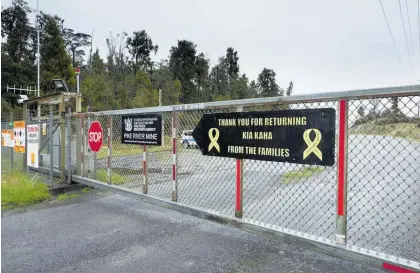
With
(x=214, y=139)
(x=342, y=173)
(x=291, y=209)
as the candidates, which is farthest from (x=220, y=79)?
(x=342, y=173)

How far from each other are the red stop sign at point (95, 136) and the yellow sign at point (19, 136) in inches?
115

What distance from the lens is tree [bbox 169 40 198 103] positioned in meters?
47.3

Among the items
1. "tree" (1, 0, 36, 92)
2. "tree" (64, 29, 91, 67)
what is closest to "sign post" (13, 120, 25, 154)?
"tree" (1, 0, 36, 92)

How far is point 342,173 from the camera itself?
2859mm

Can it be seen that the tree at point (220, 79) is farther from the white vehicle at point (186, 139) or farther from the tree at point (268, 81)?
the white vehicle at point (186, 139)

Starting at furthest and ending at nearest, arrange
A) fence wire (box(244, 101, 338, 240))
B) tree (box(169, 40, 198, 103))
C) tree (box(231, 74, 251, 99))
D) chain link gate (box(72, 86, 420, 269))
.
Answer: tree (box(231, 74, 251, 99)) → tree (box(169, 40, 198, 103)) → fence wire (box(244, 101, 338, 240)) → chain link gate (box(72, 86, 420, 269))

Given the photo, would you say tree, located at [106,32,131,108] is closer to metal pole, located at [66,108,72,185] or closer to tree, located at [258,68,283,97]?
metal pole, located at [66,108,72,185]

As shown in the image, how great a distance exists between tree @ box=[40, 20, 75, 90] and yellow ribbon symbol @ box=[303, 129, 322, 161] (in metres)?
31.8

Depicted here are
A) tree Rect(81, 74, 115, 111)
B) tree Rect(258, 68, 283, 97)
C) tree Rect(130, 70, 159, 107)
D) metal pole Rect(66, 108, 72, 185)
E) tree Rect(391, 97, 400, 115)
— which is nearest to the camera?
tree Rect(391, 97, 400, 115)

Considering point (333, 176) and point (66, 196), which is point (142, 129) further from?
point (333, 176)

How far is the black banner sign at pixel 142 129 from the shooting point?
5.06m

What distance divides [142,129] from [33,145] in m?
4.00

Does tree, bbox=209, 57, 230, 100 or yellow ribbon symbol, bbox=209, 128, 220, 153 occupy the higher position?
tree, bbox=209, 57, 230, 100

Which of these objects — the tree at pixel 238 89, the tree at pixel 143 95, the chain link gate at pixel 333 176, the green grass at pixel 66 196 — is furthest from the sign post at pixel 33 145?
the tree at pixel 238 89
